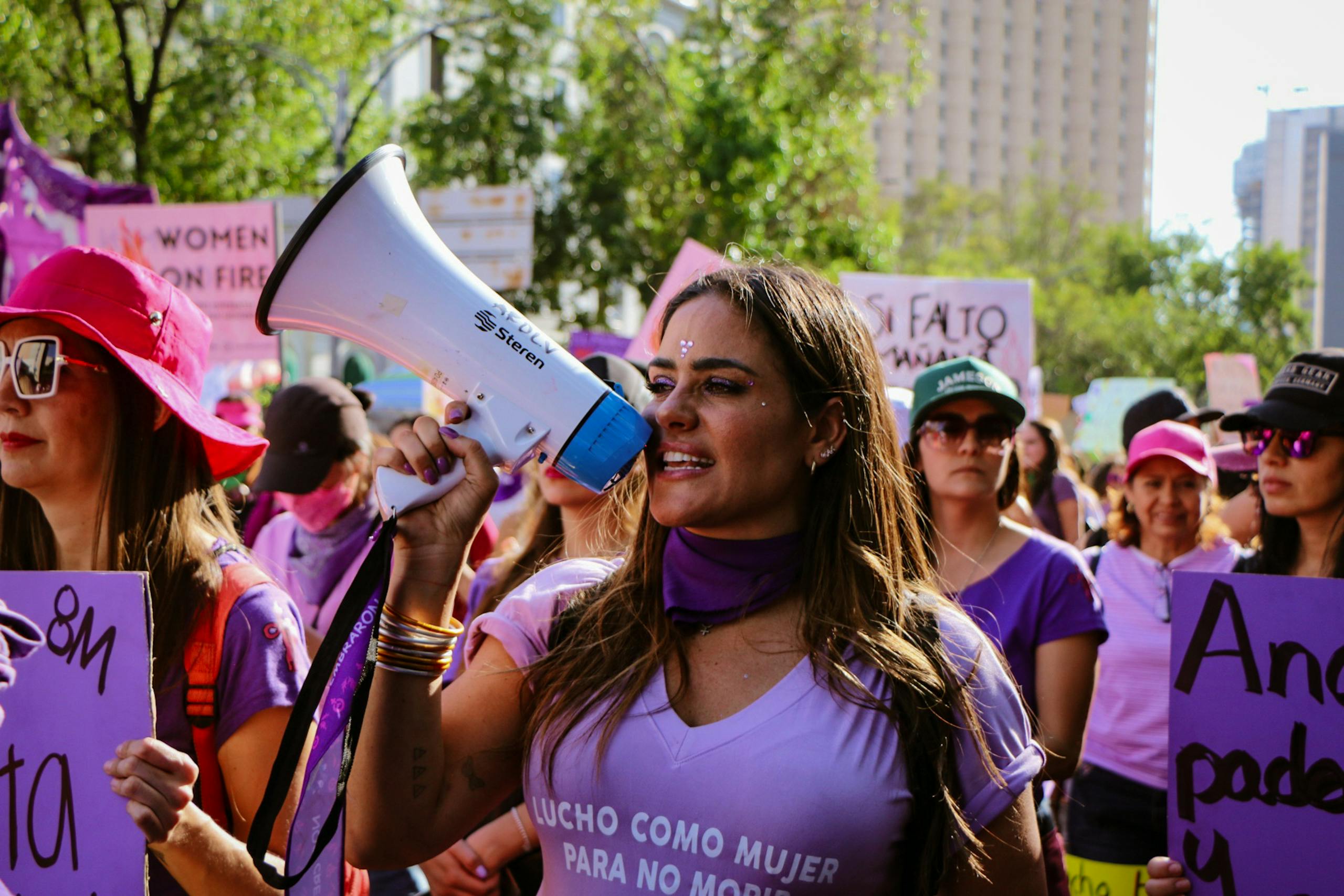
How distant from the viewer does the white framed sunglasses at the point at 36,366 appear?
209 centimetres

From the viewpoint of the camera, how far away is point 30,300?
2170mm

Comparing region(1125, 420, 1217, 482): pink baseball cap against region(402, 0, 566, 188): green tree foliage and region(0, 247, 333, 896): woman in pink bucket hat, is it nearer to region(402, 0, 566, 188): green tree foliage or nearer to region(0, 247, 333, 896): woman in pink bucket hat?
region(0, 247, 333, 896): woman in pink bucket hat

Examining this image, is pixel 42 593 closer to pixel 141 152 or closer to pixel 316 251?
pixel 316 251

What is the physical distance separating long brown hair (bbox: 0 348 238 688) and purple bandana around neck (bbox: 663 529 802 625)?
78cm

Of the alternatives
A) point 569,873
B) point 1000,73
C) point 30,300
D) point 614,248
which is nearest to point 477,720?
point 569,873

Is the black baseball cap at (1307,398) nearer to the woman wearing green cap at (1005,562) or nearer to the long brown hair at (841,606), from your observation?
the woman wearing green cap at (1005,562)

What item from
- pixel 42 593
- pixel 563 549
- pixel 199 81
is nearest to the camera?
pixel 42 593

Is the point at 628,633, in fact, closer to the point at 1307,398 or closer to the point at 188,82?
the point at 1307,398

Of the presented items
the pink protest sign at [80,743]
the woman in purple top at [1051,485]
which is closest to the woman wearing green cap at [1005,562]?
the pink protest sign at [80,743]

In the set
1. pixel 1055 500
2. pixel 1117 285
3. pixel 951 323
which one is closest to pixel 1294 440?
pixel 1055 500

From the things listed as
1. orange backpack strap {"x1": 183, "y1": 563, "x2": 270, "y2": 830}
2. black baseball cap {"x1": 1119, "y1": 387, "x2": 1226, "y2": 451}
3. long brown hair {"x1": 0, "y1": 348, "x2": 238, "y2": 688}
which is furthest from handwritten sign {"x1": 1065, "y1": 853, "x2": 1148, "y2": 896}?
black baseball cap {"x1": 1119, "y1": 387, "x2": 1226, "y2": 451}

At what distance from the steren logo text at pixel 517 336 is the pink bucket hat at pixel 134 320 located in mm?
558

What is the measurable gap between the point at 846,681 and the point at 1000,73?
4296 inches

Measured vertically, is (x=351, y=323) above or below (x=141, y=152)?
below
